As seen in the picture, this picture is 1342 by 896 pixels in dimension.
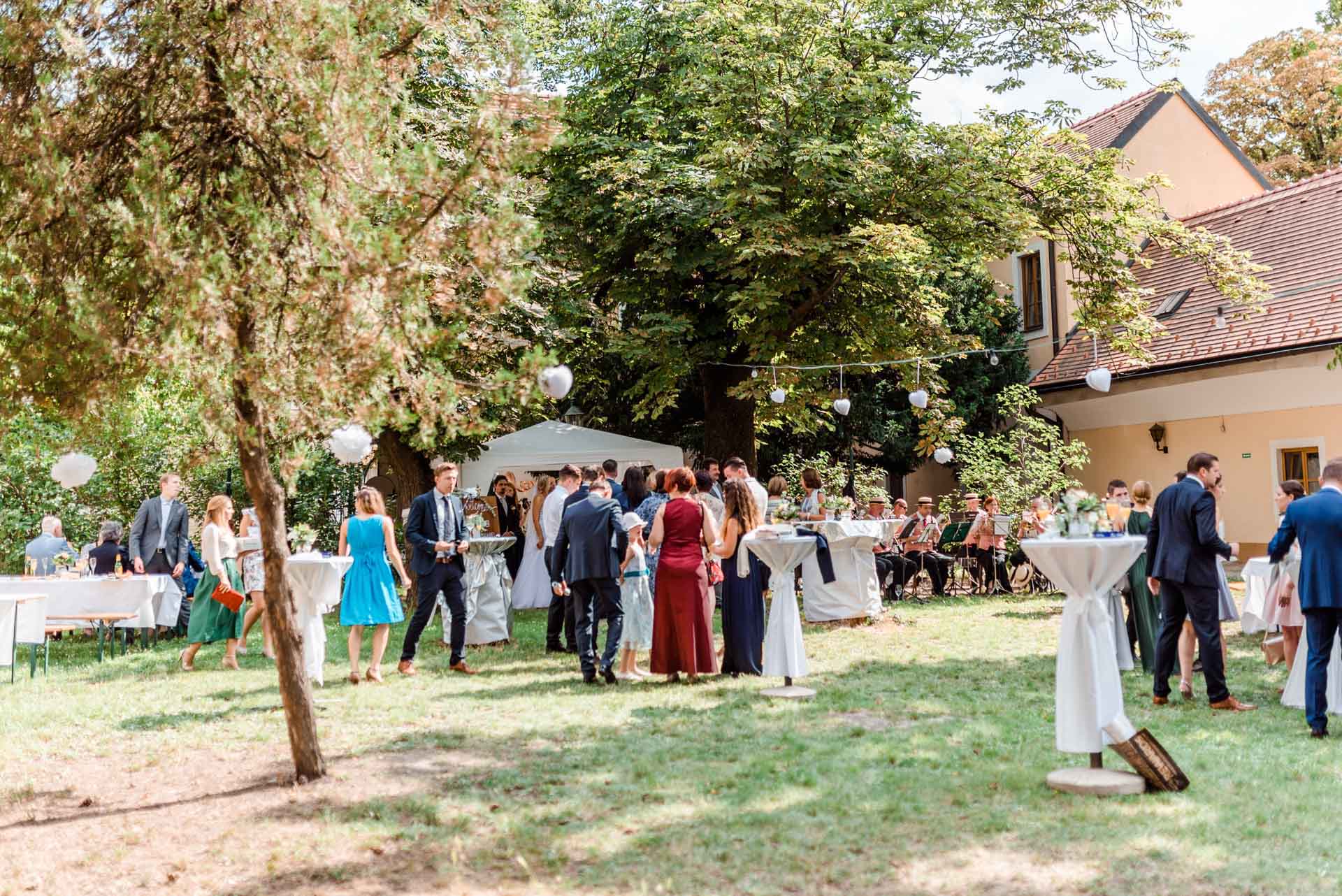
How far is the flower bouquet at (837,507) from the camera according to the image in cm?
1449

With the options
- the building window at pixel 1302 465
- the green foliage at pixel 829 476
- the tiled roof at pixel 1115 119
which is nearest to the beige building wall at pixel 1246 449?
the building window at pixel 1302 465

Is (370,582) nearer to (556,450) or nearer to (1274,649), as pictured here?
(1274,649)

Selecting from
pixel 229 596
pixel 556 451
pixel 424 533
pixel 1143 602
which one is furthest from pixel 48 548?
pixel 1143 602

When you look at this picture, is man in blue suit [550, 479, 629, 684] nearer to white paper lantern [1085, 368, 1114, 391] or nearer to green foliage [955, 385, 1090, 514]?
white paper lantern [1085, 368, 1114, 391]

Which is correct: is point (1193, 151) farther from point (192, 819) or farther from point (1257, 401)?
point (192, 819)

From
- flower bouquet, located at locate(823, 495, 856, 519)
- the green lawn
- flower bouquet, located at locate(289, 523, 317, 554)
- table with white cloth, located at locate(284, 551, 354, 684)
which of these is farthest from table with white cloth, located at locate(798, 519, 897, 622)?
table with white cloth, located at locate(284, 551, 354, 684)

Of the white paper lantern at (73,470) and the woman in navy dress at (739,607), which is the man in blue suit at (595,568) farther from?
the white paper lantern at (73,470)

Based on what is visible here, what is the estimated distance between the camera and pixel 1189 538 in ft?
27.1

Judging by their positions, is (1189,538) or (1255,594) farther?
(1255,594)

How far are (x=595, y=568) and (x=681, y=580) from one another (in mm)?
728

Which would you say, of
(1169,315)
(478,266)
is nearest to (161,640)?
(478,266)

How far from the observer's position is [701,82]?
56.3 ft

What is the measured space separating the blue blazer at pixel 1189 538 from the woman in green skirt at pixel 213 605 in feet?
26.8

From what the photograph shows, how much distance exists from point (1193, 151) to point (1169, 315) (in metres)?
5.71
